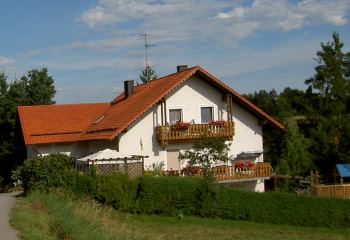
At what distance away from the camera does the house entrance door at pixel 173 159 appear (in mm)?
32906

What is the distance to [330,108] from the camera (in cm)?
3759

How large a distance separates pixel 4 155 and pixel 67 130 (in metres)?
13.3

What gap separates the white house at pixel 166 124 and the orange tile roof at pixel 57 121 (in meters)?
0.06

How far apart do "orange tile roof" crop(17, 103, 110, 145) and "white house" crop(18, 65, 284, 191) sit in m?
0.06

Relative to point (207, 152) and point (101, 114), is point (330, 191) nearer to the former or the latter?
point (207, 152)

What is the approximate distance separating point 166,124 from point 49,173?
9453 millimetres

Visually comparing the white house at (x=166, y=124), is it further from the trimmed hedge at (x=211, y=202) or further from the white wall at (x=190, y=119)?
the trimmed hedge at (x=211, y=202)

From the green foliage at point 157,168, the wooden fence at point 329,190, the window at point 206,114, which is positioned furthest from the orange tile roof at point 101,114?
the wooden fence at point 329,190

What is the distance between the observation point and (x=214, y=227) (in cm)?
2341

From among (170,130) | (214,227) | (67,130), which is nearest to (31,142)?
(67,130)

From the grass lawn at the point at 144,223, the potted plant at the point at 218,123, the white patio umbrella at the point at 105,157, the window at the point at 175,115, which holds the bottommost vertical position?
the grass lawn at the point at 144,223

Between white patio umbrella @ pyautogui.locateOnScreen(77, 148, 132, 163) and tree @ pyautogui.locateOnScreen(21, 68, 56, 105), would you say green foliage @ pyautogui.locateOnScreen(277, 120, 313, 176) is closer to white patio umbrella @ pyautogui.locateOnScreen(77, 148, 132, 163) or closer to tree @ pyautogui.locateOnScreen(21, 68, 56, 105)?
white patio umbrella @ pyautogui.locateOnScreen(77, 148, 132, 163)

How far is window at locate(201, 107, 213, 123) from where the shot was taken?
34.3 meters

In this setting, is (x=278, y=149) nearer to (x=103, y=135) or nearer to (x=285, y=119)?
(x=285, y=119)
